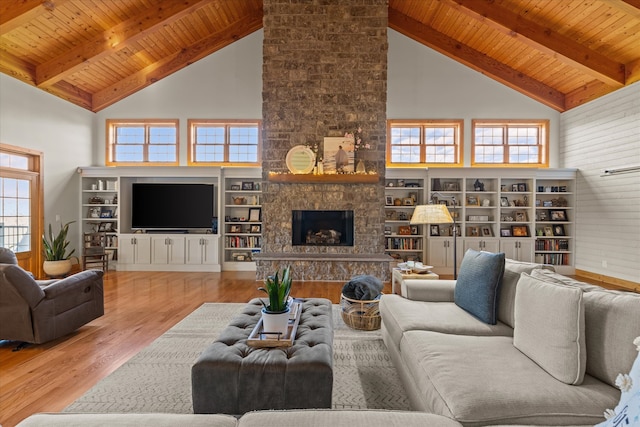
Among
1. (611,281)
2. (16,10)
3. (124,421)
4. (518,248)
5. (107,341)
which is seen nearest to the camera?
(124,421)

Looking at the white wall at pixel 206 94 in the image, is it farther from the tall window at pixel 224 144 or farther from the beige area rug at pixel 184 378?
the beige area rug at pixel 184 378

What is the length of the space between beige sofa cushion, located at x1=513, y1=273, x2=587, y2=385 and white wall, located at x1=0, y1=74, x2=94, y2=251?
24.2 ft

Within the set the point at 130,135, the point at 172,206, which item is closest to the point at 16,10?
the point at 130,135

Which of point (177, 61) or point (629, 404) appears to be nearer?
point (629, 404)

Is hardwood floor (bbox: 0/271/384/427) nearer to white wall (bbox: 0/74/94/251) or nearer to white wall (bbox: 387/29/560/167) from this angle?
white wall (bbox: 0/74/94/251)

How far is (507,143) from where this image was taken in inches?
306

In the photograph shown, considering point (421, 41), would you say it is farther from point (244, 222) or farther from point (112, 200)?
point (112, 200)

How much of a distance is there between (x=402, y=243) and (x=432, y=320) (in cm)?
509

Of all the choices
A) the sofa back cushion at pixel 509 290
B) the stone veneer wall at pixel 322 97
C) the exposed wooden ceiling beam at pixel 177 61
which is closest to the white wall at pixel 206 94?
the exposed wooden ceiling beam at pixel 177 61

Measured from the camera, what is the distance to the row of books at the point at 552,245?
Result: 7438 millimetres

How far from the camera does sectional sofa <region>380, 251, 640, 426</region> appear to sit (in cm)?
144

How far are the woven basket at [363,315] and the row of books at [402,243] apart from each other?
3913 millimetres

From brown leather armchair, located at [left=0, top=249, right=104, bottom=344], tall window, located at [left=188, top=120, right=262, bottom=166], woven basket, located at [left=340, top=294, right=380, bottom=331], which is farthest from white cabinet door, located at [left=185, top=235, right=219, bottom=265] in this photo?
woven basket, located at [left=340, top=294, right=380, bottom=331]

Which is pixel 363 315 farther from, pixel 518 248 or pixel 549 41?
pixel 549 41
